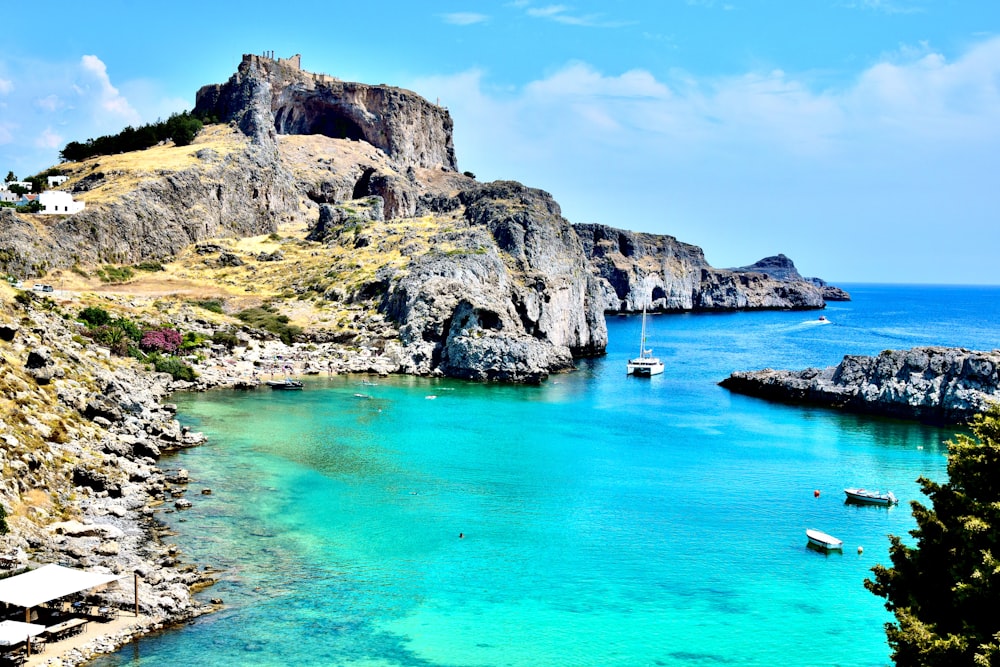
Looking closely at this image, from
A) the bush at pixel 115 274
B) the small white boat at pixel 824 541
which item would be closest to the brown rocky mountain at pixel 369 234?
the bush at pixel 115 274

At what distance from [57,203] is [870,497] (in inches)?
4448

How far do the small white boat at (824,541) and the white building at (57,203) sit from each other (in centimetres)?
11194

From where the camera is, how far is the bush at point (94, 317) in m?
85.9

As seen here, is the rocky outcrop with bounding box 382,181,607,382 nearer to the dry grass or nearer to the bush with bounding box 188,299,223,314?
the bush with bounding box 188,299,223,314

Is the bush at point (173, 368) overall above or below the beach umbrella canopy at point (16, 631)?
above

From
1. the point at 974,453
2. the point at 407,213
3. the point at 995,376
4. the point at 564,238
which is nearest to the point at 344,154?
the point at 407,213

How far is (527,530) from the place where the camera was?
4509 centimetres

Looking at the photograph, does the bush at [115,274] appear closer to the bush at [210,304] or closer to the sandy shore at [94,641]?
the bush at [210,304]

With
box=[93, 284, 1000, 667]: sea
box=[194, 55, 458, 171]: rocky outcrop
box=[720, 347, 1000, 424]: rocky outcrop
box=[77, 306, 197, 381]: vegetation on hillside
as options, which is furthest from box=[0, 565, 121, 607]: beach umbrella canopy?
box=[194, 55, 458, 171]: rocky outcrop

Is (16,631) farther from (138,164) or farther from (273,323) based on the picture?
(138,164)

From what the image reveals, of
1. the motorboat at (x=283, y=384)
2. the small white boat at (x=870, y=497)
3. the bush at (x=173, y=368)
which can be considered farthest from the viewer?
the motorboat at (x=283, y=384)

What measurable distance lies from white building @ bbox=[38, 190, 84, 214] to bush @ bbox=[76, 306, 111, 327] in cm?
3823

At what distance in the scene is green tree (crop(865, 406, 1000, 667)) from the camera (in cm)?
2108

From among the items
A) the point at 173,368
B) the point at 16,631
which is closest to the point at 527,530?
the point at 16,631
